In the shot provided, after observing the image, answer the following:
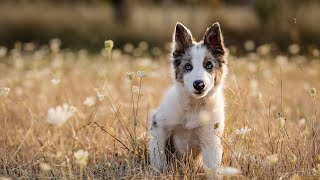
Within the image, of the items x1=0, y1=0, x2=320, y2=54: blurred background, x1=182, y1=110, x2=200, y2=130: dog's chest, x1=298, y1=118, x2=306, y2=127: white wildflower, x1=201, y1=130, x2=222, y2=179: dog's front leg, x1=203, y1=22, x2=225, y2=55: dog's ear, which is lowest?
x1=201, y1=130, x2=222, y2=179: dog's front leg

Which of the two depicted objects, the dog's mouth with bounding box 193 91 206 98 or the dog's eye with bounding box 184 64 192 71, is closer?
the dog's mouth with bounding box 193 91 206 98

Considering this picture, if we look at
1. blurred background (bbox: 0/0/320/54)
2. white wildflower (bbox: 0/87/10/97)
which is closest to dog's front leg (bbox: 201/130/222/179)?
white wildflower (bbox: 0/87/10/97)

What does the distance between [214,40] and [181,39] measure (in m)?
0.33

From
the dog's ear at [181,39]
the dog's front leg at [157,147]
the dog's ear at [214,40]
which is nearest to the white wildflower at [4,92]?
the dog's front leg at [157,147]

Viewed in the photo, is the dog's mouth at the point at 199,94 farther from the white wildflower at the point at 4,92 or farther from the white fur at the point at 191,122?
the white wildflower at the point at 4,92

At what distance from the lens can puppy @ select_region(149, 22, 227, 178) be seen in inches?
217

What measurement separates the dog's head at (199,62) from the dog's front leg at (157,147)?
0.47 m

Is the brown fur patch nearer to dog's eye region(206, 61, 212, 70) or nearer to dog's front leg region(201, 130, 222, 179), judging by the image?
dog's eye region(206, 61, 212, 70)

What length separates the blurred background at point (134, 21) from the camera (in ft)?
59.0

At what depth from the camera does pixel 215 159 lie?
5477 mm

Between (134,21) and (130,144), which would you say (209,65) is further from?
(134,21)

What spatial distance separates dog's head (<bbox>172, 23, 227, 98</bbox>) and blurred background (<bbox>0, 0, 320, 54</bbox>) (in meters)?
8.43

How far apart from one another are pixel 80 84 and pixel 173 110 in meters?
5.78

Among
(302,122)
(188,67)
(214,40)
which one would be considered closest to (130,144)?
(188,67)
